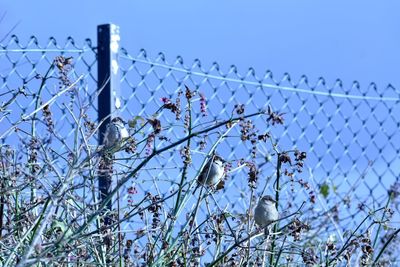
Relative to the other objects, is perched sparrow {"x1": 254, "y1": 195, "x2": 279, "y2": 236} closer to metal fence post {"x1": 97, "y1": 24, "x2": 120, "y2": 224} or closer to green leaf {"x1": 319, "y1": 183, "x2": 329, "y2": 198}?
green leaf {"x1": 319, "y1": 183, "x2": 329, "y2": 198}

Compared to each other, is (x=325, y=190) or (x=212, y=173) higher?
(x=325, y=190)

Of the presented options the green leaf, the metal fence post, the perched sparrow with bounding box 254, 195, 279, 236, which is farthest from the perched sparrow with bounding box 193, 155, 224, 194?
the metal fence post

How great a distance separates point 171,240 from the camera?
3.38m

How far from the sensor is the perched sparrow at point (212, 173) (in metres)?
3.26

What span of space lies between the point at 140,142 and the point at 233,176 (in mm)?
1979

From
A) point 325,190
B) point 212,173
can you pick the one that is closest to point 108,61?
point 325,190

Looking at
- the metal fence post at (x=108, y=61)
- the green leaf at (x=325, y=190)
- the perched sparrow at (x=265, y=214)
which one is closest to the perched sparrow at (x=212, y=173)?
the perched sparrow at (x=265, y=214)

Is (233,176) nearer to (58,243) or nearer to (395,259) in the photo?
(395,259)

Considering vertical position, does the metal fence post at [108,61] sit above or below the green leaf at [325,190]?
above

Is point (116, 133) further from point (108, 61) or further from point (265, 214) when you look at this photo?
point (108, 61)

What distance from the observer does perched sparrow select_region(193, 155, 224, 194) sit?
10.7ft

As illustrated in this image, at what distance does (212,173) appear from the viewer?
3.27 meters

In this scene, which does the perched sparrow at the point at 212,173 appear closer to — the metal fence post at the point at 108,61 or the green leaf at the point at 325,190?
the green leaf at the point at 325,190

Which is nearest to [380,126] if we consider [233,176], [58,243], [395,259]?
[233,176]
